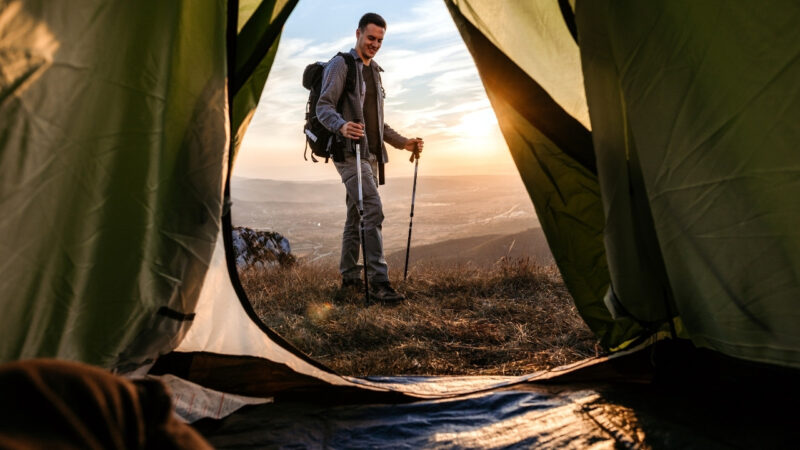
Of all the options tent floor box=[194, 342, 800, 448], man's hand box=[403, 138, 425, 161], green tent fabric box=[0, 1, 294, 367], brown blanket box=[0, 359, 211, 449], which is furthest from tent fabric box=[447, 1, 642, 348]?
man's hand box=[403, 138, 425, 161]

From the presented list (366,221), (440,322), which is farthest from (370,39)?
(440,322)

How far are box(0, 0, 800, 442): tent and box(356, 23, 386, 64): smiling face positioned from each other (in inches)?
104

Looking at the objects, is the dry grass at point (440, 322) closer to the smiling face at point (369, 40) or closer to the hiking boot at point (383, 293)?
the hiking boot at point (383, 293)

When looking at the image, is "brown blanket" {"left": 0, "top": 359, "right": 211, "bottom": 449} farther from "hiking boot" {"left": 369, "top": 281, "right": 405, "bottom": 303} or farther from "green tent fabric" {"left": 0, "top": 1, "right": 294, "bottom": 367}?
"hiking boot" {"left": 369, "top": 281, "right": 405, "bottom": 303}

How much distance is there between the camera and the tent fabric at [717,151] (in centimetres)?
143

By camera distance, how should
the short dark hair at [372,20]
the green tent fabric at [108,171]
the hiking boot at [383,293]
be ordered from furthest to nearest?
1. the hiking boot at [383,293]
2. the short dark hair at [372,20]
3. the green tent fabric at [108,171]

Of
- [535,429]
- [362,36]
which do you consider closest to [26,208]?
[535,429]

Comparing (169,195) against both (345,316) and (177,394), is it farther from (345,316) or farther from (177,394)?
(345,316)

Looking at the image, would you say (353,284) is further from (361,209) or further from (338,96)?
(338,96)

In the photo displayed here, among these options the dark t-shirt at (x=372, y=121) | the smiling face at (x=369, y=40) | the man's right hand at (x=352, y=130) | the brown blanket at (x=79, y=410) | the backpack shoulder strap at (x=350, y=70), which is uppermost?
the smiling face at (x=369, y=40)

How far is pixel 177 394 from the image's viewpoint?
73.7 inches

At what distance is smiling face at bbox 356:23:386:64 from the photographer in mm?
4562

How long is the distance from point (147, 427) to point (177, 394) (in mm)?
1500

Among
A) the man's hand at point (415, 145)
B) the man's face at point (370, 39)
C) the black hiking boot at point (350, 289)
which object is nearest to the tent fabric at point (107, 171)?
the man's face at point (370, 39)
